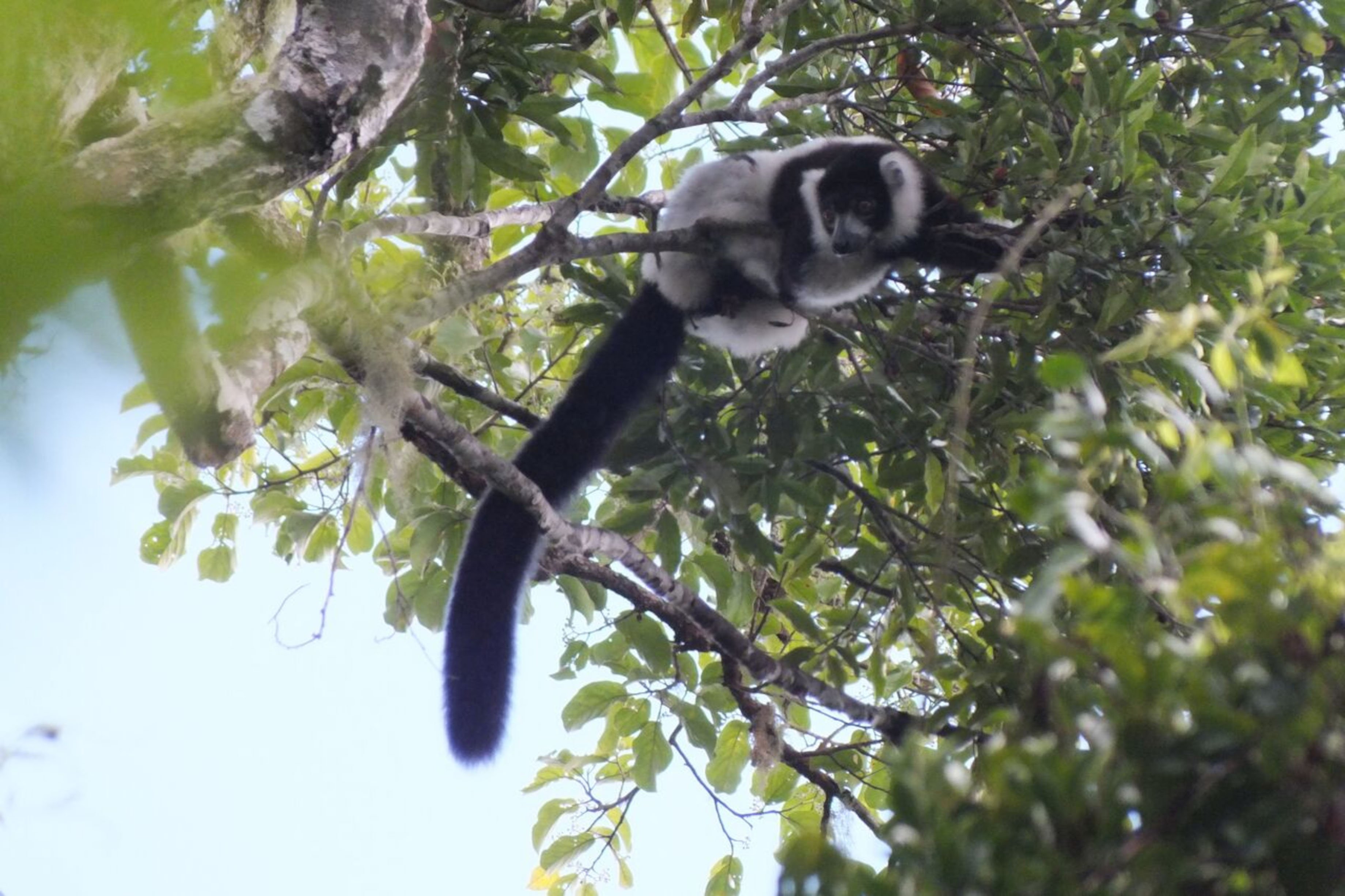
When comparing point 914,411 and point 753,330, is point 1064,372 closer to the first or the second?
point 914,411

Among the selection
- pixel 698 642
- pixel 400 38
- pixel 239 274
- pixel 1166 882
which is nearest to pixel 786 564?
pixel 698 642

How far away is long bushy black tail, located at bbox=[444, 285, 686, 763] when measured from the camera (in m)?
2.85

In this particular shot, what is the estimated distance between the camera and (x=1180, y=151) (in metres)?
3.05

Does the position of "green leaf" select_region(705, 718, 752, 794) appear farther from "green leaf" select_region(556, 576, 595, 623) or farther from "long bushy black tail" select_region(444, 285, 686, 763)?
"long bushy black tail" select_region(444, 285, 686, 763)

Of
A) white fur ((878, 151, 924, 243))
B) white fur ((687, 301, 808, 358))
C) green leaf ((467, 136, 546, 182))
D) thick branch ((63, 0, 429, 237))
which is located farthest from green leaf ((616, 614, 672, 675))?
thick branch ((63, 0, 429, 237))

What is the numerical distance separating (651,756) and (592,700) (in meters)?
0.27

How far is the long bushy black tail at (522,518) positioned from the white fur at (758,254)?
22 centimetres

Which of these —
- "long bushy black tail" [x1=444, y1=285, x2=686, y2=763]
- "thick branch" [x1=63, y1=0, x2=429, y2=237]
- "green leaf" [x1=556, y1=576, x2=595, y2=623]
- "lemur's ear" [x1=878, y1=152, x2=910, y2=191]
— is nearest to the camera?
"thick branch" [x1=63, y1=0, x2=429, y2=237]

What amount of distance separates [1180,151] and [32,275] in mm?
3133

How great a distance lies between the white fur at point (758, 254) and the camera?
12.7 ft

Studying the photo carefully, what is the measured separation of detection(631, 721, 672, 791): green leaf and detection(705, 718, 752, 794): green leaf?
0.51ft

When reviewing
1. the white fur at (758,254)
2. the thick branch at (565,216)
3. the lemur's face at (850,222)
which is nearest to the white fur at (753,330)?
the white fur at (758,254)

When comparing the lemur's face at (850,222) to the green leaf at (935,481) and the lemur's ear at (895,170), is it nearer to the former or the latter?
the lemur's ear at (895,170)

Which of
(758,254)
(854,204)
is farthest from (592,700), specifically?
(854,204)
